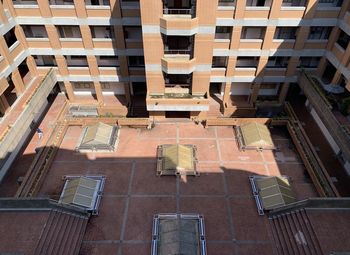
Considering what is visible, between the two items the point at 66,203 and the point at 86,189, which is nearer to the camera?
the point at 66,203

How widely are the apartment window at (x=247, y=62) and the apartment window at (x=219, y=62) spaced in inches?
79.2

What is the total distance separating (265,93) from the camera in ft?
144

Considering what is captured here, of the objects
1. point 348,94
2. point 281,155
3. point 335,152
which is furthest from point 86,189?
point 348,94

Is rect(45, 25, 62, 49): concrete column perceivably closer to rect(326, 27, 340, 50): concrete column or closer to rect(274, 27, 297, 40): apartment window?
rect(274, 27, 297, 40): apartment window

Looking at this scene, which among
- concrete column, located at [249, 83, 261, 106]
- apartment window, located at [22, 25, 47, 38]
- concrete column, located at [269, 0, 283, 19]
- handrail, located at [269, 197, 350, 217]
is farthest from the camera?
concrete column, located at [249, 83, 261, 106]

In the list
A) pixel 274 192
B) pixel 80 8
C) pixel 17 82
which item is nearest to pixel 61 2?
pixel 80 8

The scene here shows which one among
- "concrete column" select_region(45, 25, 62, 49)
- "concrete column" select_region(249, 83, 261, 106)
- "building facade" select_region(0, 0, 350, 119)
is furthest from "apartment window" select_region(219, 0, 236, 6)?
"concrete column" select_region(45, 25, 62, 49)

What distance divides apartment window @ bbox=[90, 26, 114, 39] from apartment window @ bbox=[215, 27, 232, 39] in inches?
560

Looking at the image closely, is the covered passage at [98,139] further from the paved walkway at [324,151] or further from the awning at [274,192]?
the paved walkway at [324,151]

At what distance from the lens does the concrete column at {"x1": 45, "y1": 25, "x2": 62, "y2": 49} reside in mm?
36688

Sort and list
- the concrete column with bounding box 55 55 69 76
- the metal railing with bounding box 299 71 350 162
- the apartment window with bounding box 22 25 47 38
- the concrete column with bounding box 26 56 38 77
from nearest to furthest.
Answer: the metal railing with bounding box 299 71 350 162 → the apartment window with bounding box 22 25 47 38 → the concrete column with bounding box 26 56 38 77 → the concrete column with bounding box 55 55 69 76

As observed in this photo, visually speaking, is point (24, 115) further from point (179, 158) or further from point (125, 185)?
point (179, 158)

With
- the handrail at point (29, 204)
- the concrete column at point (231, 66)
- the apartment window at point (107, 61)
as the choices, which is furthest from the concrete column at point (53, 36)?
the concrete column at point (231, 66)

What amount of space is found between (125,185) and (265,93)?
2665 cm
